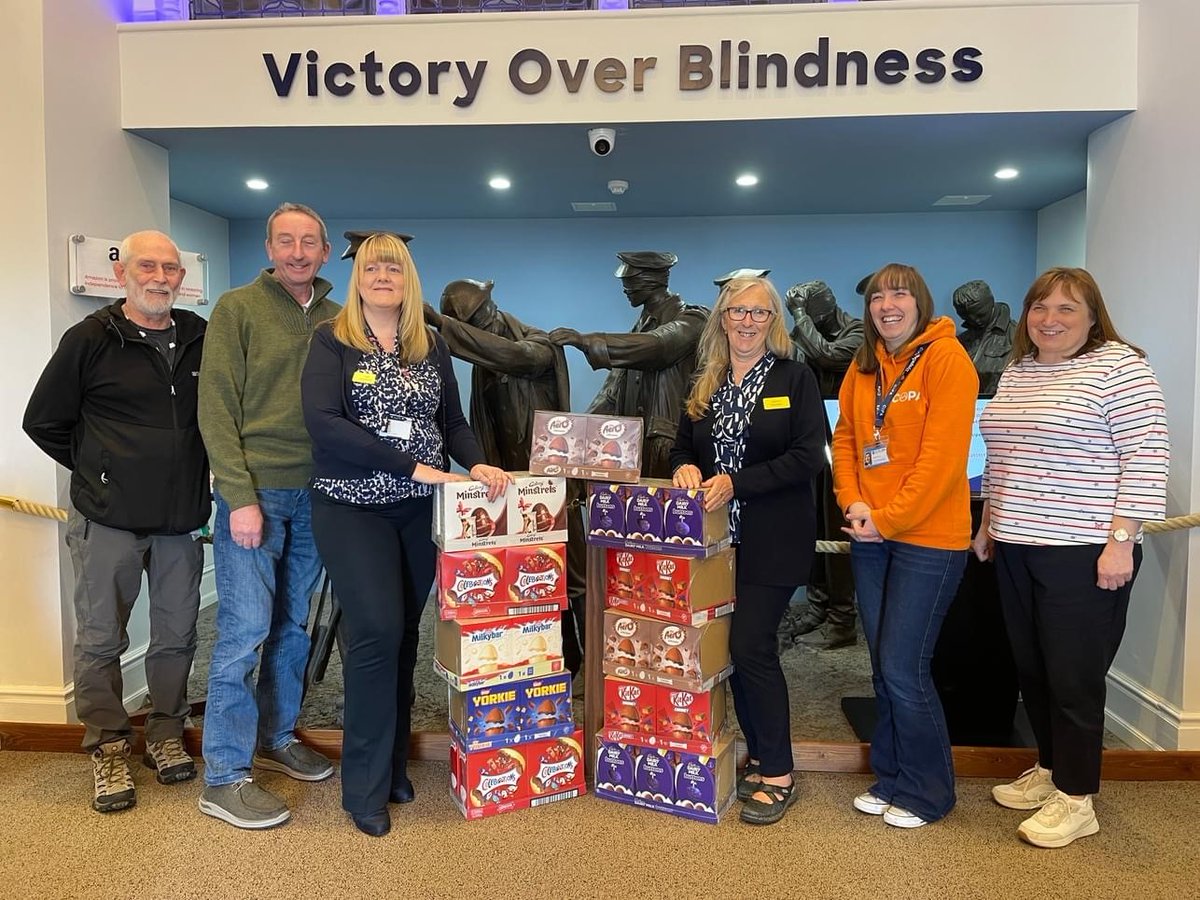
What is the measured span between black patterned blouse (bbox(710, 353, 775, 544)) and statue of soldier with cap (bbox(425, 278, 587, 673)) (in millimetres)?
977

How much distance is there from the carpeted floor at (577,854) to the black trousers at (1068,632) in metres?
0.28

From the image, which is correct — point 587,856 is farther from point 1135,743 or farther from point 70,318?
point 70,318

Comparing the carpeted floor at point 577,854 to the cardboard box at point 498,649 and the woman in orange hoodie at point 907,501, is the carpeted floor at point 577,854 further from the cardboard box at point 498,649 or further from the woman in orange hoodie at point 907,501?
the cardboard box at point 498,649

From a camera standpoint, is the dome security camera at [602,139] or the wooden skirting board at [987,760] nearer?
the wooden skirting board at [987,760]

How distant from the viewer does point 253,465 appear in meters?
2.35

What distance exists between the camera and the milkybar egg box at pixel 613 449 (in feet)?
7.64

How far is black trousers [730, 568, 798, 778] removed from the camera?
7.61 ft

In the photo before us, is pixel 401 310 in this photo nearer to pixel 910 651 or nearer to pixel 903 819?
pixel 910 651

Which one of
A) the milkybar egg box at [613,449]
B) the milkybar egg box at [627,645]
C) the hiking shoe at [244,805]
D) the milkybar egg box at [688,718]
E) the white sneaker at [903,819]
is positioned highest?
the milkybar egg box at [613,449]

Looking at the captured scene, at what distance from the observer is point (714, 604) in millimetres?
2375

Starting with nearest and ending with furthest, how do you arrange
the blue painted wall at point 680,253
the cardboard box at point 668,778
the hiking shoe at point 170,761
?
the cardboard box at point 668,778 → the hiking shoe at point 170,761 → the blue painted wall at point 680,253

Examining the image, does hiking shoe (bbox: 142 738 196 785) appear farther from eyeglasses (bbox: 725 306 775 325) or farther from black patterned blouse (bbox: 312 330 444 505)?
eyeglasses (bbox: 725 306 775 325)

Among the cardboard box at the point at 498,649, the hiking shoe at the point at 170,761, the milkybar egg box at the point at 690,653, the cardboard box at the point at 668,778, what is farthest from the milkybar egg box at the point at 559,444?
the hiking shoe at the point at 170,761

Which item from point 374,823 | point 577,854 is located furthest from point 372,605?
point 577,854
